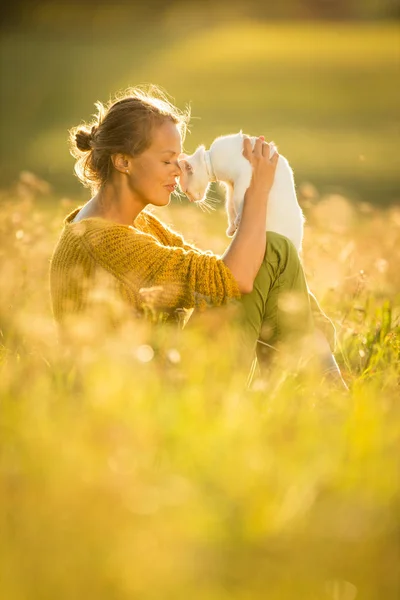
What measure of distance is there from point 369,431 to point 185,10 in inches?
1292

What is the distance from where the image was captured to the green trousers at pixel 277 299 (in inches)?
149

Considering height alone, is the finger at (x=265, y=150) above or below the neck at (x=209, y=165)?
above

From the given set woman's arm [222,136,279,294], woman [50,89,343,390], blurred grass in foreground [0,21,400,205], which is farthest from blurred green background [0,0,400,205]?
woman's arm [222,136,279,294]

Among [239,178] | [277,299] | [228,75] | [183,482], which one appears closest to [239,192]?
[239,178]

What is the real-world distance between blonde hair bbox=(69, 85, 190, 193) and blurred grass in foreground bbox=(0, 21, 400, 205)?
750 centimetres

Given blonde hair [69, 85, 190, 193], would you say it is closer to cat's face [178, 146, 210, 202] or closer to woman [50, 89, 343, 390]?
woman [50, 89, 343, 390]

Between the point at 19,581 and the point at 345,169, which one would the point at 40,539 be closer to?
the point at 19,581

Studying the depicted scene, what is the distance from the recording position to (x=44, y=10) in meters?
33.4

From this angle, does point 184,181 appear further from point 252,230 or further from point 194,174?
point 252,230

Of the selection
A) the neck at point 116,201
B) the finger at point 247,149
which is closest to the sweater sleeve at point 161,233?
the neck at point 116,201

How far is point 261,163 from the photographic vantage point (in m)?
4.04

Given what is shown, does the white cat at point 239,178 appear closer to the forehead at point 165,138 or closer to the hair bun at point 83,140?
the forehead at point 165,138

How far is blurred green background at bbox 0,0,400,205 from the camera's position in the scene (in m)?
15.7

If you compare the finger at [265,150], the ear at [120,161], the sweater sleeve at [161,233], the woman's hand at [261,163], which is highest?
the finger at [265,150]
